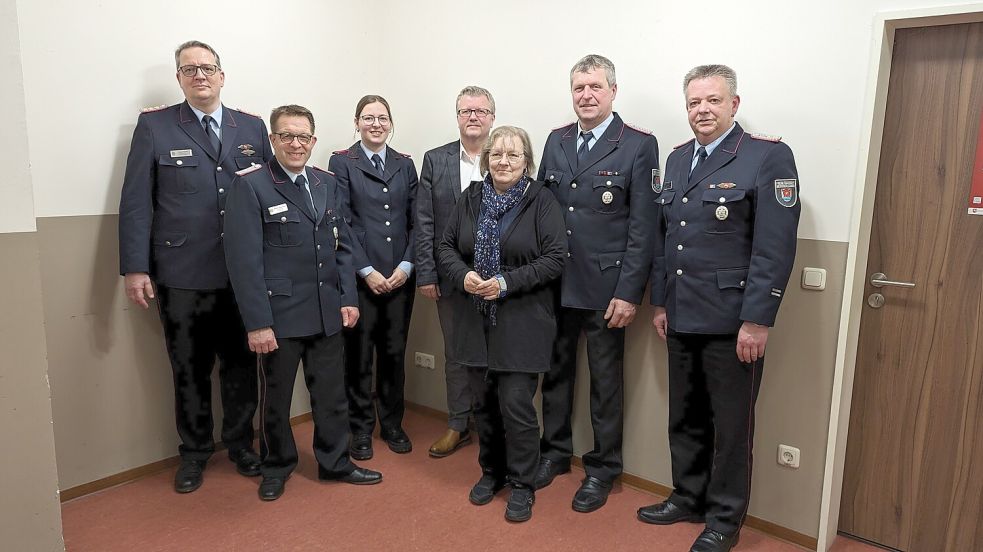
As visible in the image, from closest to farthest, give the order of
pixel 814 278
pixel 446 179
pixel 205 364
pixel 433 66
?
pixel 814 278 → pixel 205 364 → pixel 446 179 → pixel 433 66

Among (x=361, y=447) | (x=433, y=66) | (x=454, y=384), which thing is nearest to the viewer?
(x=361, y=447)

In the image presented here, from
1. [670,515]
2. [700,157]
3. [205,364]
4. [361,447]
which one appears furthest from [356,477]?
[700,157]

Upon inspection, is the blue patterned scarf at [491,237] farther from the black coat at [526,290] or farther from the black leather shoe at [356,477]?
the black leather shoe at [356,477]

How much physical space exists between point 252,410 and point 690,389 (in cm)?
198

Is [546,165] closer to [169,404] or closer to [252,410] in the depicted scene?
[252,410]

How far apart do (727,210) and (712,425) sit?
85cm

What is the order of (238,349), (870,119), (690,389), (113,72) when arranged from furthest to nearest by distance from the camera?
(238,349) → (113,72) → (690,389) → (870,119)

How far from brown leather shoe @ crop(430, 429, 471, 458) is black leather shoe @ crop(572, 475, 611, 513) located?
73cm

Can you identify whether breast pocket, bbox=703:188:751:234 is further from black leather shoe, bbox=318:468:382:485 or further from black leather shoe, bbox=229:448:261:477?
black leather shoe, bbox=229:448:261:477

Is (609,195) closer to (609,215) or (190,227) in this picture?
(609,215)

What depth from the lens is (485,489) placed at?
2859 millimetres

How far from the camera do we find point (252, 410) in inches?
124

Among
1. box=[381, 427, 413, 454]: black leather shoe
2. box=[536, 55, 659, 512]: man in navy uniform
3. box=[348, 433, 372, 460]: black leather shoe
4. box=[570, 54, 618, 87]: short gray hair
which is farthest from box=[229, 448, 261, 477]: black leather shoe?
box=[570, 54, 618, 87]: short gray hair

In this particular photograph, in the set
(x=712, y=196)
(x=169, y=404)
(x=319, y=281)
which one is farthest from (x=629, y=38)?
(x=169, y=404)
